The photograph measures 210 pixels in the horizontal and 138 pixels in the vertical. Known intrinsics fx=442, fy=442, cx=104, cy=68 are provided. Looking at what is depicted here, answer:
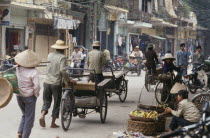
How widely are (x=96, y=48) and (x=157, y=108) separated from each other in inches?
121

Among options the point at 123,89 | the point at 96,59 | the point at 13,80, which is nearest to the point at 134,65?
the point at 123,89

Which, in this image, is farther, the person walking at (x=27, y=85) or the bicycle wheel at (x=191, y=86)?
the bicycle wheel at (x=191, y=86)

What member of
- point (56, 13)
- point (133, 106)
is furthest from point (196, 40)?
point (133, 106)

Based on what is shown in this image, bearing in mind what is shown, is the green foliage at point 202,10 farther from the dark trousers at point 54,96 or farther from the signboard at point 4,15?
the dark trousers at point 54,96

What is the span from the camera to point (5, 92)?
20.6 feet

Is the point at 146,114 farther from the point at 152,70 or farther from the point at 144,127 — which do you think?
the point at 152,70

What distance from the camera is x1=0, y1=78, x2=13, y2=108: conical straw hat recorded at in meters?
6.21

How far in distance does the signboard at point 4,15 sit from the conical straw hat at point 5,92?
649 inches

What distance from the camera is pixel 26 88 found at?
6.57 m

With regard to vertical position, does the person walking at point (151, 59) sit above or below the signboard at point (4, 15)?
below

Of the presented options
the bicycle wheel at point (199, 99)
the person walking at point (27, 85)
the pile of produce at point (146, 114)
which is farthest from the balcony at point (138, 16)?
the person walking at point (27, 85)

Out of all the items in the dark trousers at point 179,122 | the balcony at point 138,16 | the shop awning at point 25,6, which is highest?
the balcony at point 138,16

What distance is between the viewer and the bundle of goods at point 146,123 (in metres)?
7.62

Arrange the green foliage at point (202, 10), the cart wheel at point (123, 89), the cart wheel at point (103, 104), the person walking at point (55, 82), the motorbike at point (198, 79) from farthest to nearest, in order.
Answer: the green foliage at point (202, 10)
the motorbike at point (198, 79)
the cart wheel at point (123, 89)
the cart wheel at point (103, 104)
the person walking at point (55, 82)
